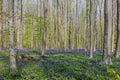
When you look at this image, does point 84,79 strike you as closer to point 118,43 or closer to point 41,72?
point 41,72

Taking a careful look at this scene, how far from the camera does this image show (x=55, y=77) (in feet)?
31.5

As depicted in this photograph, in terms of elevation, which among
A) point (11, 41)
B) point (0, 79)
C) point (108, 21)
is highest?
point (108, 21)

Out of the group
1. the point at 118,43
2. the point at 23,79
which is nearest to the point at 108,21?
the point at 118,43

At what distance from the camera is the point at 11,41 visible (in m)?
11.0

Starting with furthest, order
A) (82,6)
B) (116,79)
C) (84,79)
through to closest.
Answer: (82,6) < (84,79) < (116,79)

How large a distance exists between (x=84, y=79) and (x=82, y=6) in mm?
59717

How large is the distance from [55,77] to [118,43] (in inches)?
410

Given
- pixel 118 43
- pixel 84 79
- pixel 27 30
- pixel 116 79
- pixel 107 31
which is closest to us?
pixel 116 79

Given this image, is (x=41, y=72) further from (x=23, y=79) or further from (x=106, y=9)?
(x=106, y=9)

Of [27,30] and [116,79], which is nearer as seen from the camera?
[116,79]

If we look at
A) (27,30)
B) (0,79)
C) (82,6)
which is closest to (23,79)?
(0,79)

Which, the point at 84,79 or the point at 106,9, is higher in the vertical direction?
the point at 106,9

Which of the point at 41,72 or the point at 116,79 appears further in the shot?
the point at 41,72

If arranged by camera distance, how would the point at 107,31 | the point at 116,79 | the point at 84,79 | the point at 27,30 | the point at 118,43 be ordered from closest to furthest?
the point at 116,79 → the point at 84,79 → the point at 107,31 → the point at 118,43 → the point at 27,30
